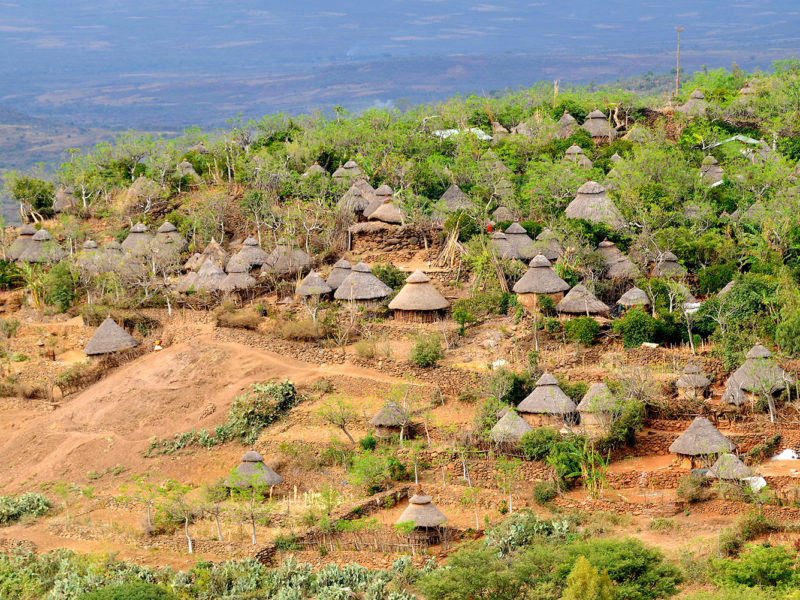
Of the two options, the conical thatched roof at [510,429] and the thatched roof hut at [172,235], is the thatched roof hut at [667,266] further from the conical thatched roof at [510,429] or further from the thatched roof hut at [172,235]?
the thatched roof hut at [172,235]

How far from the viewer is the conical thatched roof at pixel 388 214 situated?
44219 millimetres

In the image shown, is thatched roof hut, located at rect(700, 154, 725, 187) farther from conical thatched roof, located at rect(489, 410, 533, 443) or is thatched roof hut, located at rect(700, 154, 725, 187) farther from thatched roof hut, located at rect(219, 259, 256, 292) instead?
conical thatched roof, located at rect(489, 410, 533, 443)

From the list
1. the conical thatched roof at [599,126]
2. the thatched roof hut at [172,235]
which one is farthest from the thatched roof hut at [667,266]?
the conical thatched roof at [599,126]

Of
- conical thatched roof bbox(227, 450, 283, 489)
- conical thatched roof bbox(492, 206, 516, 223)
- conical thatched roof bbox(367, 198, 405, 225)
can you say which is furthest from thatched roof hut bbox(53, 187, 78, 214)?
conical thatched roof bbox(227, 450, 283, 489)

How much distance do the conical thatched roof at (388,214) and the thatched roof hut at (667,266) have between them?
28.9 ft

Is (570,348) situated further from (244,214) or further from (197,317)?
(244,214)

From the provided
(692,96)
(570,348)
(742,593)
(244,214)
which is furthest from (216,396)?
(692,96)

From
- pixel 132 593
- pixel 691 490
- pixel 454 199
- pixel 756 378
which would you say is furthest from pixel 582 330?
pixel 132 593

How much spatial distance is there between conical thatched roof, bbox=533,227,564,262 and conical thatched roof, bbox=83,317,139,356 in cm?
1228

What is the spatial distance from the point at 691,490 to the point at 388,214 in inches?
747

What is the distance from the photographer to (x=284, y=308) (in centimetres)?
3994

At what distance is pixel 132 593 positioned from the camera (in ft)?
82.2

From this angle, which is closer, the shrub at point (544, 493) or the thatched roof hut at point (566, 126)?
the shrub at point (544, 493)

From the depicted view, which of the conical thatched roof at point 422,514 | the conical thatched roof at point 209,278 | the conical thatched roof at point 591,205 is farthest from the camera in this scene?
the conical thatched roof at point 591,205
